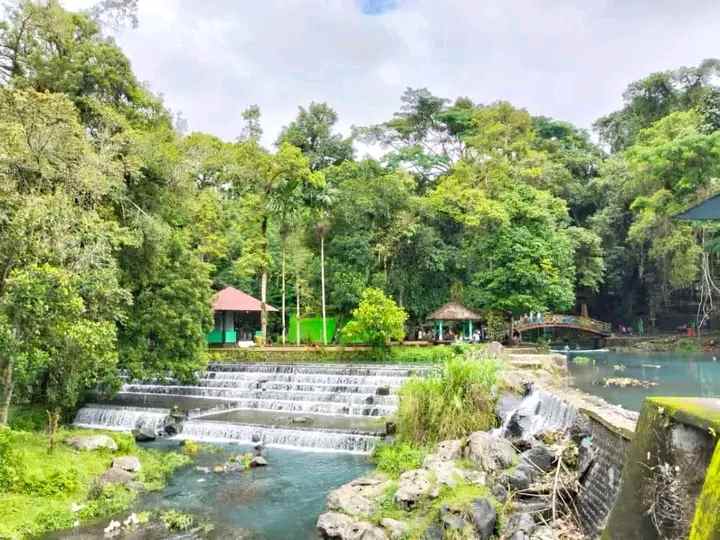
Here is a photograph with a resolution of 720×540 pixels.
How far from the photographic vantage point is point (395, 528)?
19.0ft

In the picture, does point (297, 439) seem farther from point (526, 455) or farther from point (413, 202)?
point (413, 202)

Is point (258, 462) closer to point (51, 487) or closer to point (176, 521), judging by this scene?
point (176, 521)

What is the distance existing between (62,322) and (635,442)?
813 cm

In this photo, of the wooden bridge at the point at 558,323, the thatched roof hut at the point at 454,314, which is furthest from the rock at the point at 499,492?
the wooden bridge at the point at 558,323

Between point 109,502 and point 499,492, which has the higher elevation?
point 499,492

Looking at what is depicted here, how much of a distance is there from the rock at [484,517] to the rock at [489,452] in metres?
1.06

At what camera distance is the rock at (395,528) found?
572cm

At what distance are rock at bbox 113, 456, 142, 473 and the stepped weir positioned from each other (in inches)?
106

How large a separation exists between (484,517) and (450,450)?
1977 mm

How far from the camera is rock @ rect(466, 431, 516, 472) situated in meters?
6.90

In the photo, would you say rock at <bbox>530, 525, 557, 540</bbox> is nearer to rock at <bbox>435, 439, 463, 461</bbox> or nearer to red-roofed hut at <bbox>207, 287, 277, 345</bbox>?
rock at <bbox>435, 439, 463, 461</bbox>

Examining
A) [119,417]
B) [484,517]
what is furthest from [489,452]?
[119,417]

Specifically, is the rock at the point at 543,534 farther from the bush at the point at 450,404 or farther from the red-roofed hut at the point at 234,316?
the red-roofed hut at the point at 234,316

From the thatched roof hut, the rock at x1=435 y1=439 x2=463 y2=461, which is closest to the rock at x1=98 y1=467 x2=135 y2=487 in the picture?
the rock at x1=435 y1=439 x2=463 y2=461
